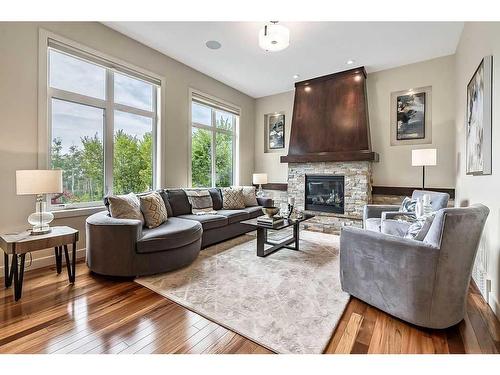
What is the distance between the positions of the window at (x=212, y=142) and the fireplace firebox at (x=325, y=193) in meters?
1.93

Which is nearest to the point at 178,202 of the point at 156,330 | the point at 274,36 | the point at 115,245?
the point at 115,245

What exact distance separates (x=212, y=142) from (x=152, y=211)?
8.68 ft

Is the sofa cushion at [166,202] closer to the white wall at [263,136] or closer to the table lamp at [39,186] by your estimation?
the table lamp at [39,186]

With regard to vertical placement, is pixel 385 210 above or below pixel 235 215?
above

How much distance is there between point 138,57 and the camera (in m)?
3.76

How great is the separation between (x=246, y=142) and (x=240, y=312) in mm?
4806

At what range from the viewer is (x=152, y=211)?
3129mm

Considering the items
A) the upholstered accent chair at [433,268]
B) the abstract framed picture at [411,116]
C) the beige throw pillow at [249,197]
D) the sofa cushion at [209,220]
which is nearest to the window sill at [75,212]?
the sofa cushion at [209,220]

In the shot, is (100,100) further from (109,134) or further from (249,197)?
(249,197)

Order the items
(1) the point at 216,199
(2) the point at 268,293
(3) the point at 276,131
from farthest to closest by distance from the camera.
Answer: (3) the point at 276,131 → (1) the point at 216,199 → (2) the point at 268,293

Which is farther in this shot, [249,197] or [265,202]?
[265,202]
